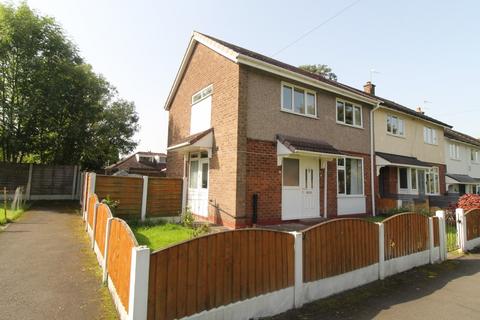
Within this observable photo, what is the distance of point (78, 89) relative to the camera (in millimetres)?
19688

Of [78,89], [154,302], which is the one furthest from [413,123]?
[78,89]

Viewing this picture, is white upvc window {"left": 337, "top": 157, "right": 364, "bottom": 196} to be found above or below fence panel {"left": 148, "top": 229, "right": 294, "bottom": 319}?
above

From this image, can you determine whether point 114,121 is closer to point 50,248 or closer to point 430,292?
point 50,248

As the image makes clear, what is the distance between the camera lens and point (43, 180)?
19.2 m

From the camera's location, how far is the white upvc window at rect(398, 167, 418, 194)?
1695 cm

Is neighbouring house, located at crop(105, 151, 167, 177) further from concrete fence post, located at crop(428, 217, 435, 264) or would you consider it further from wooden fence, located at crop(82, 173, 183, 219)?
concrete fence post, located at crop(428, 217, 435, 264)

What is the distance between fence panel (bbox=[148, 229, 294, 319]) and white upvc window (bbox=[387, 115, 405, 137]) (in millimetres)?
14821

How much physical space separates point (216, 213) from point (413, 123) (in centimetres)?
1534

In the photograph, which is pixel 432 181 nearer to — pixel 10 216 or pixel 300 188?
pixel 300 188

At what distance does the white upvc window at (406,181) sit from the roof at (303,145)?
24.8 ft

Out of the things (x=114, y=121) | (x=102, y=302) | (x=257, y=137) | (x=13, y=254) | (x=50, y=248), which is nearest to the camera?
(x=102, y=302)

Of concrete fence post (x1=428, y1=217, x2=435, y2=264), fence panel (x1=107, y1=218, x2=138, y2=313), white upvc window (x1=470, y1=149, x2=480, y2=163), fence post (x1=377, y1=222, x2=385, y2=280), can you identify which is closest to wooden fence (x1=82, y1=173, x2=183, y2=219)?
fence panel (x1=107, y1=218, x2=138, y2=313)

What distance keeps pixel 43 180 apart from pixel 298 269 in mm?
20431

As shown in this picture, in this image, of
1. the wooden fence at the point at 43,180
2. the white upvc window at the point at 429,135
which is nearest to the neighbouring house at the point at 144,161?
the wooden fence at the point at 43,180
